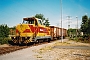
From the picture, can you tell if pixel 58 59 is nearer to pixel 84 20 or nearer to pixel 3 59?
pixel 3 59

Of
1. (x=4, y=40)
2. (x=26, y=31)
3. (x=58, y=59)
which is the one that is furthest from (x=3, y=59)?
(x=4, y=40)

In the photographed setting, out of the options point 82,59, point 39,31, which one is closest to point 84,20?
point 39,31

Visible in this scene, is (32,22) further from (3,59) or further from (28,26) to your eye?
(3,59)

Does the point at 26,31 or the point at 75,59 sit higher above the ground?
the point at 26,31

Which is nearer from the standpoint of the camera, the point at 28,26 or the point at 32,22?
the point at 28,26

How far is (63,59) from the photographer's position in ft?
32.5

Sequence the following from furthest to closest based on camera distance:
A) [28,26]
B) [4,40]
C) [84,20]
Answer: [84,20] < [4,40] < [28,26]

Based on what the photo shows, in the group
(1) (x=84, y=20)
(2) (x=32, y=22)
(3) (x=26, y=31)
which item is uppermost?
(1) (x=84, y=20)

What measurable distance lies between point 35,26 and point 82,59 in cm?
1071

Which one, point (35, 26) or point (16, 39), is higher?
point (35, 26)

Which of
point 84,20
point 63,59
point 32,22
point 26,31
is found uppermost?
point 84,20

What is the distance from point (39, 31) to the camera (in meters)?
20.5

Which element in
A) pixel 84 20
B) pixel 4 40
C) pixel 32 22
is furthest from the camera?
pixel 84 20

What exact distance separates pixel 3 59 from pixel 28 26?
30.2 feet
